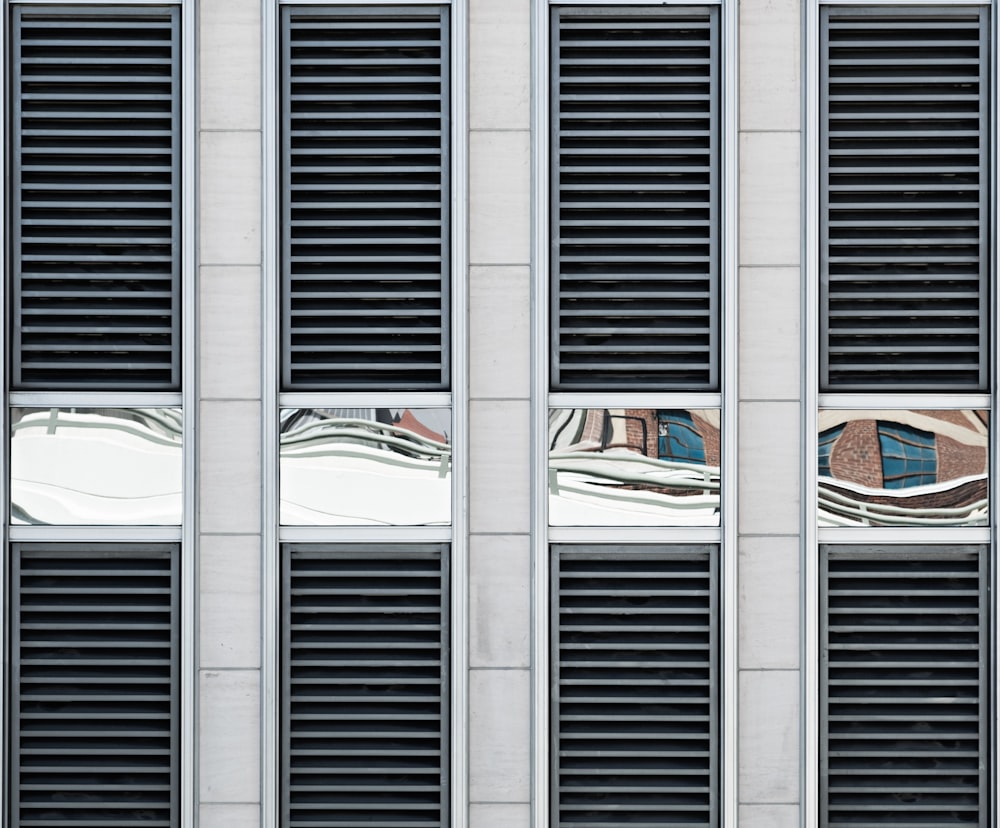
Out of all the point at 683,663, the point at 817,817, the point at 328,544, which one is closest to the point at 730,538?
the point at 683,663

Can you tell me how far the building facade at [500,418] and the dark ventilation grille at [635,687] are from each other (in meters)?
0.03

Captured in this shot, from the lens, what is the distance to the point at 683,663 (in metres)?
6.95

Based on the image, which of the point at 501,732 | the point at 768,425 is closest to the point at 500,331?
the point at 768,425

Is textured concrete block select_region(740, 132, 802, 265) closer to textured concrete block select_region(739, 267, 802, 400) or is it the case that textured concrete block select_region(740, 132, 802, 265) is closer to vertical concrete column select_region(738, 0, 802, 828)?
vertical concrete column select_region(738, 0, 802, 828)

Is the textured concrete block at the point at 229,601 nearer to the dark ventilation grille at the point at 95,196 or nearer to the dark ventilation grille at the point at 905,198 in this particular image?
the dark ventilation grille at the point at 95,196

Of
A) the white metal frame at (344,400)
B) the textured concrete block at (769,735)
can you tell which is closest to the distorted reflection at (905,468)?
the textured concrete block at (769,735)

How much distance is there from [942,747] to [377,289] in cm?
520

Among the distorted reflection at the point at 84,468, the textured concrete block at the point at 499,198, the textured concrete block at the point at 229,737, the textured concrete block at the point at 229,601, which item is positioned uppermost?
the textured concrete block at the point at 499,198

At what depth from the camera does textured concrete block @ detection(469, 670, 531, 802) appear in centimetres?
691

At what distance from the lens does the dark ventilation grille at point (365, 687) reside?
6.94 meters

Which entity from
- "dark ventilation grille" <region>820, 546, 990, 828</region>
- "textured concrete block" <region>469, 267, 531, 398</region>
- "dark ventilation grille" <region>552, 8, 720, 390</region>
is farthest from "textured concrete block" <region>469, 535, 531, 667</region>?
"dark ventilation grille" <region>820, 546, 990, 828</region>

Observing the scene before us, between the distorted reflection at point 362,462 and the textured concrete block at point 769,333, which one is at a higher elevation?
the textured concrete block at point 769,333

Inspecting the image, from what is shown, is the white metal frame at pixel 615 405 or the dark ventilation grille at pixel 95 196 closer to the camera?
the white metal frame at pixel 615 405

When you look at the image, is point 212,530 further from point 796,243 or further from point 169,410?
point 796,243
